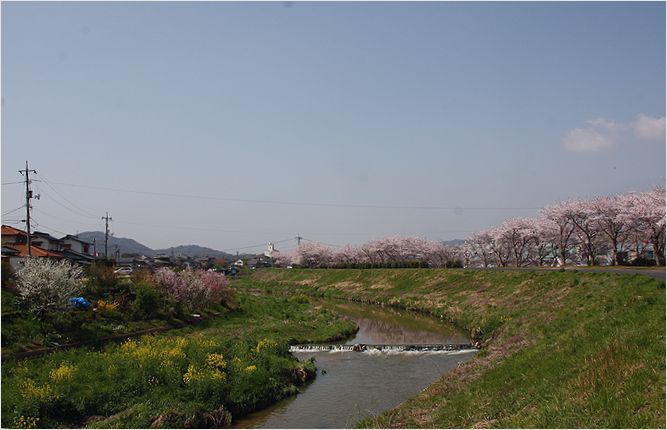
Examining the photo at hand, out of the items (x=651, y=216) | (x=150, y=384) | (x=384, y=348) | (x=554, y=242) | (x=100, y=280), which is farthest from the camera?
(x=554, y=242)

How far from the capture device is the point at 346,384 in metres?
23.1

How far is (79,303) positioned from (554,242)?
75074mm

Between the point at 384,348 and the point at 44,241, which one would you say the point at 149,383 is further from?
the point at 44,241

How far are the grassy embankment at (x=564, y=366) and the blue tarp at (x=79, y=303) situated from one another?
20.3m

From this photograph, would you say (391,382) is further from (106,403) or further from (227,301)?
(227,301)

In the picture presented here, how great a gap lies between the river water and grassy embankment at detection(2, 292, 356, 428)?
41.6 inches

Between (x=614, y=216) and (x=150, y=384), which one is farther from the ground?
(x=614, y=216)

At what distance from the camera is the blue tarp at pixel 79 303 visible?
28.8m

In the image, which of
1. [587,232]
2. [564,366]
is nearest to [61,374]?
[564,366]

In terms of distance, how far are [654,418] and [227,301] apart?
136 ft

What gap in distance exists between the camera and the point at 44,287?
25.6 metres

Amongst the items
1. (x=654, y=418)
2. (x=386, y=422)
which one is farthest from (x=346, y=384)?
(x=654, y=418)

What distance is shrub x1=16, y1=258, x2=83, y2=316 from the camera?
25.4m

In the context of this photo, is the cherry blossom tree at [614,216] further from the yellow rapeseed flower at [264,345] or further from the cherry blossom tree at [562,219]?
the yellow rapeseed flower at [264,345]
